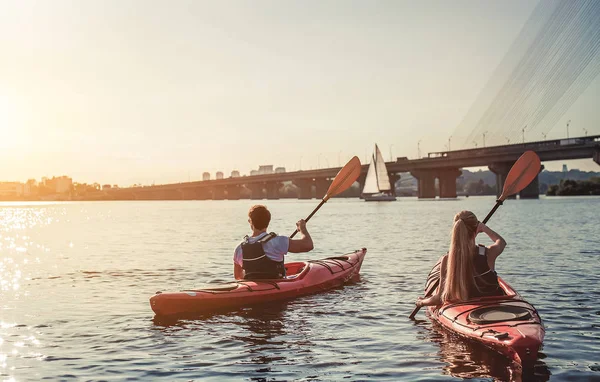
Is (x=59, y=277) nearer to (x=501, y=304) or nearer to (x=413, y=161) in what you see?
(x=501, y=304)

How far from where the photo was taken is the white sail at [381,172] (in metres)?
99.9

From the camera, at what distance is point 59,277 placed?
18.3m

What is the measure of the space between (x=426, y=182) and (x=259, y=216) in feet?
359

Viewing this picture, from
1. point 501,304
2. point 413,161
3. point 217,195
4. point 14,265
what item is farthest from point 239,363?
point 217,195

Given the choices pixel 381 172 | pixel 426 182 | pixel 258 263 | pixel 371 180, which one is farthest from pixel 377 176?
pixel 258 263

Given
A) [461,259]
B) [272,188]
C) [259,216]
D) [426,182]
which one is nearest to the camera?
[461,259]

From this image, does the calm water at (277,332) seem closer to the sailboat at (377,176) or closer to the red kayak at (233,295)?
the red kayak at (233,295)

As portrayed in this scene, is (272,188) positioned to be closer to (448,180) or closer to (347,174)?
(448,180)

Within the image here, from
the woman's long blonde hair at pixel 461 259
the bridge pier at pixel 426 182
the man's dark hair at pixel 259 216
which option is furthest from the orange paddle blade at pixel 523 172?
the bridge pier at pixel 426 182

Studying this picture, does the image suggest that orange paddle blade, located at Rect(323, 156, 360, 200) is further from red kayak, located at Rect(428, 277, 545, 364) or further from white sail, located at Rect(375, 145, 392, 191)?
white sail, located at Rect(375, 145, 392, 191)

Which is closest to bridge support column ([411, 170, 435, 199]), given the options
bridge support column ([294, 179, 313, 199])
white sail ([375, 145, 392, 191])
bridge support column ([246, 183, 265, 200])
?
white sail ([375, 145, 392, 191])

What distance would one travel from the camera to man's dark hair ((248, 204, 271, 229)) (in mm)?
10289

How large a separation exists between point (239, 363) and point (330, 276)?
603 cm

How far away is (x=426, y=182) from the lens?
11669 centimetres
